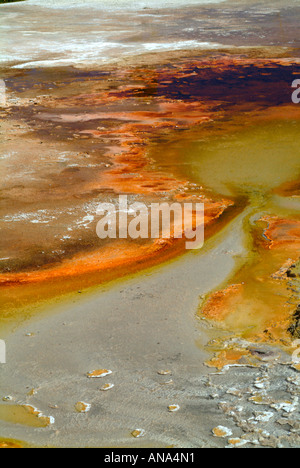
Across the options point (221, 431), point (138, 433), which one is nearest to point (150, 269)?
point (138, 433)

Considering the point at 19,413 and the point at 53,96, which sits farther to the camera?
the point at 53,96

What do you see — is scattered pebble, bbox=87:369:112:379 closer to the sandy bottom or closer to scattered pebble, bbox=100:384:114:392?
the sandy bottom

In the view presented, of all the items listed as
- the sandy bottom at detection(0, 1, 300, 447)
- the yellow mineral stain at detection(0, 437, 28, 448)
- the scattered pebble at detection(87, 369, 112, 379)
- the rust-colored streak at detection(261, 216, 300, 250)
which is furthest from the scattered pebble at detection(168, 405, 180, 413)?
the rust-colored streak at detection(261, 216, 300, 250)

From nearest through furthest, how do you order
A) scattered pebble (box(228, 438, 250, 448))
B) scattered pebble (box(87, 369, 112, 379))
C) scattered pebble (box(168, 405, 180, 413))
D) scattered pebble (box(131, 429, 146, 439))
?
scattered pebble (box(228, 438, 250, 448)) → scattered pebble (box(131, 429, 146, 439)) → scattered pebble (box(168, 405, 180, 413)) → scattered pebble (box(87, 369, 112, 379))

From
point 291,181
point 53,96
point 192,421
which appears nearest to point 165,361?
point 192,421

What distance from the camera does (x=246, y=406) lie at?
3139 millimetres

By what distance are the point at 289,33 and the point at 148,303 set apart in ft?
41.4

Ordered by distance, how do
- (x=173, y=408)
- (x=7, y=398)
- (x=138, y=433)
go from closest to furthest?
1. (x=138, y=433)
2. (x=173, y=408)
3. (x=7, y=398)

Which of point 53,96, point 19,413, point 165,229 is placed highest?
point 53,96

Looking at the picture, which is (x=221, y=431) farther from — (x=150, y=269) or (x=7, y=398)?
(x=150, y=269)

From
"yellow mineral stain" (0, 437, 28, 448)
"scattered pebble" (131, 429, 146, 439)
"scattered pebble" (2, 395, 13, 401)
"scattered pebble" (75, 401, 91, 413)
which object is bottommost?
"yellow mineral stain" (0, 437, 28, 448)

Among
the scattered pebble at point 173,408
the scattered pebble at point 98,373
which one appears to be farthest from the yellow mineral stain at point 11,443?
the scattered pebble at point 173,408

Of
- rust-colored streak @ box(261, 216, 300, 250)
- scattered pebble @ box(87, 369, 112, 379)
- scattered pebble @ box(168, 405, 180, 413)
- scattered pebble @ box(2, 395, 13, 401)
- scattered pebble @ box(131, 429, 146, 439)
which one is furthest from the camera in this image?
rust-colored streak @ box(261, 216, 300, 250)

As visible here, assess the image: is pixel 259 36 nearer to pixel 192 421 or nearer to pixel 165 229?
pixel 165 229
